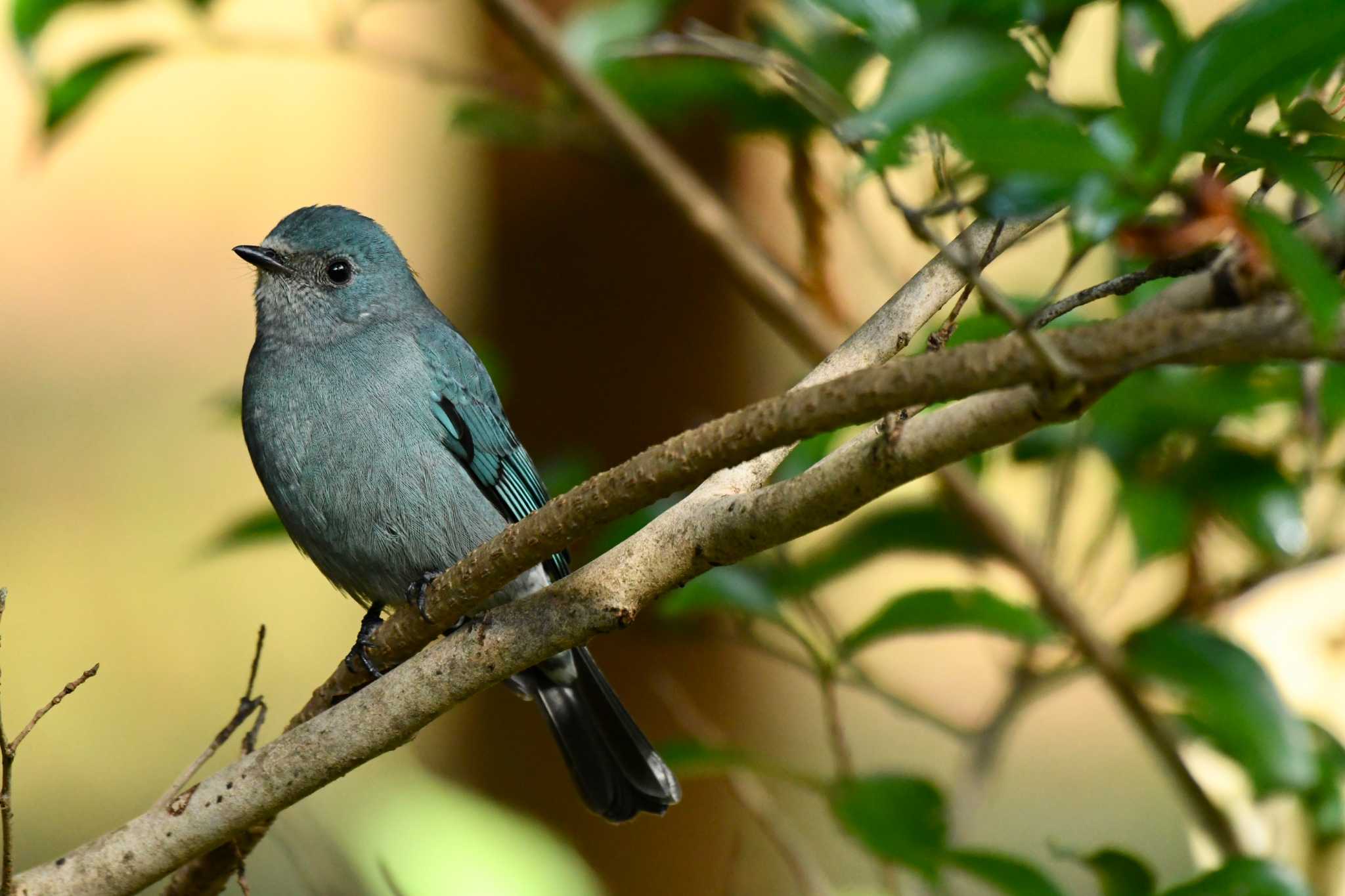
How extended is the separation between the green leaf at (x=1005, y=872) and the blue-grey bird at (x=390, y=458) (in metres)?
0.88

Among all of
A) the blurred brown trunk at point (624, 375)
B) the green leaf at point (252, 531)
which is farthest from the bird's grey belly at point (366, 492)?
the blurred brown trunk at point (624, 375)

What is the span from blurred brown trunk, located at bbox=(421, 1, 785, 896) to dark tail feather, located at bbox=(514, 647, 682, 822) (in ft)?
4.25

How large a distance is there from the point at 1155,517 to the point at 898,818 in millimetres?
1011

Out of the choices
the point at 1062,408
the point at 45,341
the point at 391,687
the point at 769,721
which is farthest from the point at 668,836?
the point at 45,341

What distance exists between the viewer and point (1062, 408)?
1360 mm

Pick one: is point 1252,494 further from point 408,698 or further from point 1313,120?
point 408,698

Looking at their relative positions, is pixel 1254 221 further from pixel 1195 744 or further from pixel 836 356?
pixel 1195 744

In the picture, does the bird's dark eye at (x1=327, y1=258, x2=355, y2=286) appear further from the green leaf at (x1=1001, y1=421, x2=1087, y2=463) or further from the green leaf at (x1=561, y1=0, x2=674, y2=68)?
the green leaf at (x1=1001, y1=421, x2=1087, y2=463)

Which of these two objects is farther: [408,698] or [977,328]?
[977,328]

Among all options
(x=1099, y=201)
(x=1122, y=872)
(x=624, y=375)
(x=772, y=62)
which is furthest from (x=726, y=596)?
(x=624, y=375)

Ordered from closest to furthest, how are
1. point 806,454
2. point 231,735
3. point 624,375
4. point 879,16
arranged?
1. point 231,735
2. point 879,16
3. point 806,454
4. point 624,375

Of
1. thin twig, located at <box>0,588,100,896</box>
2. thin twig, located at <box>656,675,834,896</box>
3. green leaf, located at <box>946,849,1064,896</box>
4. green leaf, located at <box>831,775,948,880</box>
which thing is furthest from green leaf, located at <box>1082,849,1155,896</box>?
thin twig, located at <box>0,588,100,896</box>

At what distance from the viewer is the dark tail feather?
3178 mm

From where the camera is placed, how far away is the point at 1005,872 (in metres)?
2.38
